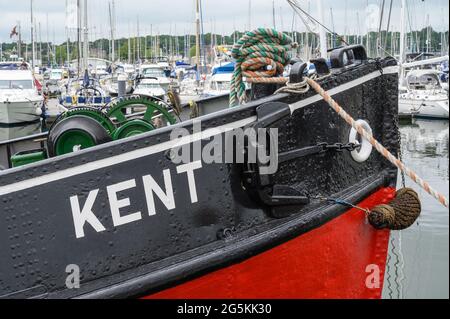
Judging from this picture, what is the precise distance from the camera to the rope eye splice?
378cm

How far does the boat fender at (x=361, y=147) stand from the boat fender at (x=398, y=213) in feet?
1.17

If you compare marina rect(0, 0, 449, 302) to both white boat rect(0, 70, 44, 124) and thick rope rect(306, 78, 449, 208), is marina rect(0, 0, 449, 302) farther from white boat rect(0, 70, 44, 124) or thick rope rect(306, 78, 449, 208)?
white boat rect(0, 70, 44, 124)

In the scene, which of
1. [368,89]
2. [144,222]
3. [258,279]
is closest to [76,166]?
[144,222]

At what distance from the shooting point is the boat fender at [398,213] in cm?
404

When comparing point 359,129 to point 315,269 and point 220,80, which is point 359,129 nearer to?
point 315,269

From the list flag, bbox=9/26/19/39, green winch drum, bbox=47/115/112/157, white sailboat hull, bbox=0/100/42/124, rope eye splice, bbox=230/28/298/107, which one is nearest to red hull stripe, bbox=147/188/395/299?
rope eye splice, bbox=230/28/298/107

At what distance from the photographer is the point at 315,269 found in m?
3.79

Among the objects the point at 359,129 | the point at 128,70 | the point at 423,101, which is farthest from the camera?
the point at 128,70

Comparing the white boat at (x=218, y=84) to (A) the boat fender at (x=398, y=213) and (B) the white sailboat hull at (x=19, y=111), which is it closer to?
(B) the white sailboat hull at (x=19, y=111)

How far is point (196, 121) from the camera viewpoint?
10.9 ft

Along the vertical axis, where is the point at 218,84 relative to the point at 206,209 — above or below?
above

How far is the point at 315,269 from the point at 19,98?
2229cm

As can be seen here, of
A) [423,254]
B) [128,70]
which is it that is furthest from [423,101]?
[128,70]
